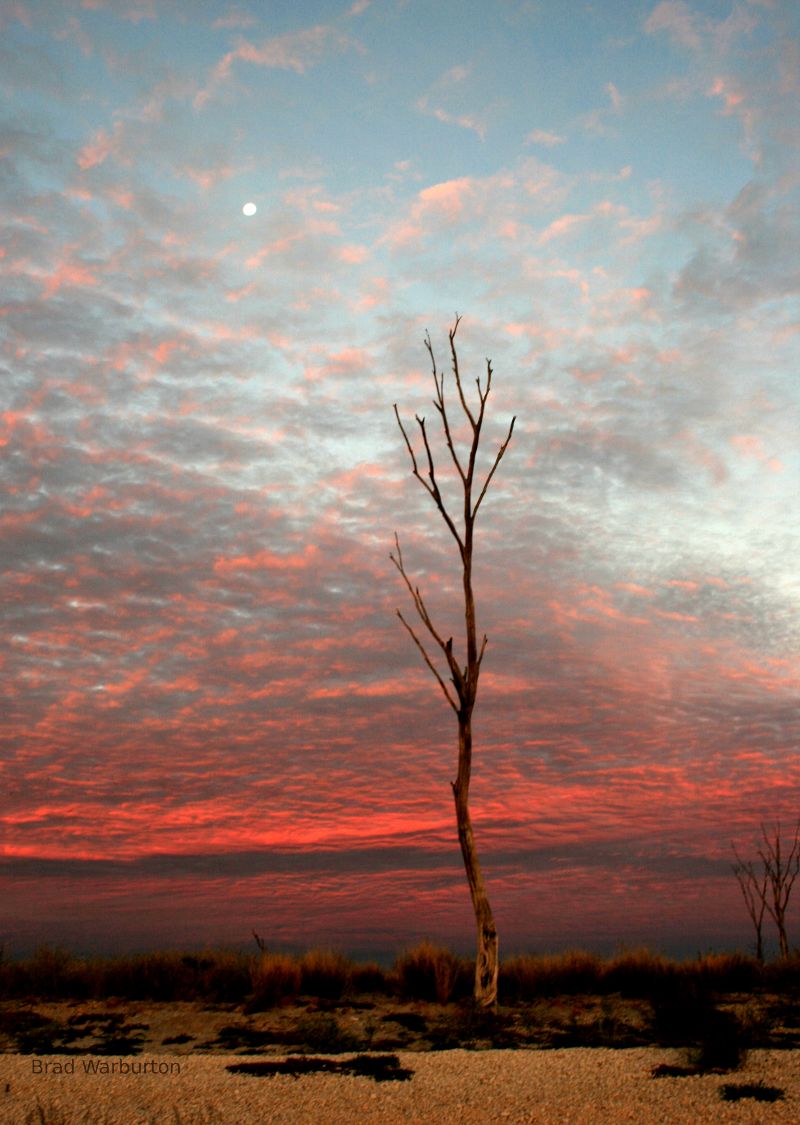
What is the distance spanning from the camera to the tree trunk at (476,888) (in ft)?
41.0

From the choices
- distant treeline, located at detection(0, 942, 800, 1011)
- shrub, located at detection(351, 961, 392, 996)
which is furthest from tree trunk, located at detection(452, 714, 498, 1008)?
shrub, located at detection(351, 961, 392, 996)

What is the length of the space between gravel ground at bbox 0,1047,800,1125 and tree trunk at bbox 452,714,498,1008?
136 inches

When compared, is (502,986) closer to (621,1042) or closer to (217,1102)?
(621,1042)

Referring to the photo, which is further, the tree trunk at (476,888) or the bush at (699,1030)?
the tree trunk at (476,888)

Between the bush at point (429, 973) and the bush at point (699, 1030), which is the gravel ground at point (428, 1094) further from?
the bush at point (429, 973)

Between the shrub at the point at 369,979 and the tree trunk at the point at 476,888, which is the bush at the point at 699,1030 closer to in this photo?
the tree trunk at the point at 476,888

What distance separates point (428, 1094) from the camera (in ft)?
25.1

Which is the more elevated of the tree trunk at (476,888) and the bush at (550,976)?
the tree trunk at (476,888)

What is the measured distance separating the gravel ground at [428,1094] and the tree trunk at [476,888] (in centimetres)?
345

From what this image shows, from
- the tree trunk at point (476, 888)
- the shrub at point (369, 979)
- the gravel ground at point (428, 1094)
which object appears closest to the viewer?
the gravel ground at point (428, 1094)

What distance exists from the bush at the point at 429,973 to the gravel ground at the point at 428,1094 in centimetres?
516

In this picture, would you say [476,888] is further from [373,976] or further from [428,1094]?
[428,1094]

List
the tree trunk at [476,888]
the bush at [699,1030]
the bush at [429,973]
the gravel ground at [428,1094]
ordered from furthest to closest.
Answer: the bush at [429,973]
the tree trunk at [476,888]
the bush at [699,1030]
the gravel ground at [428,1094]

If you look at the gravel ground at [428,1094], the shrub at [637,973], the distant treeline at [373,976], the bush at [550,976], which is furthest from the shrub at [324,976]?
the gravel ground at [428,1094]
